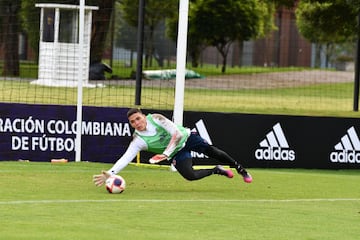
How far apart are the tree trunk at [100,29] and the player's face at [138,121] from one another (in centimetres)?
1514

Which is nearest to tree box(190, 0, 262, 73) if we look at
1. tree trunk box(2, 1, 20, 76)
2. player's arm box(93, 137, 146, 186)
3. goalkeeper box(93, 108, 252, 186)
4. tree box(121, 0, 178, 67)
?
tree box(121, 0, 178, 67)

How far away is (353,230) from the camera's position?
417 inches

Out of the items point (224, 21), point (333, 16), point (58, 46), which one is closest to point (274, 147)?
point (333, 16)

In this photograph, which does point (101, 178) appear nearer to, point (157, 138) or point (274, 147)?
point (157, 138)

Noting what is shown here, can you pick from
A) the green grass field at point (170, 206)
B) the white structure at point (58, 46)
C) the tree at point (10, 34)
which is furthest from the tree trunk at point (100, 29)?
the green grass field at point (170, 206)

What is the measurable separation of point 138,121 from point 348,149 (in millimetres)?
6752

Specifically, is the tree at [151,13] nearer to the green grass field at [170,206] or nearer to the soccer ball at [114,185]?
the green grass field at [170,206]

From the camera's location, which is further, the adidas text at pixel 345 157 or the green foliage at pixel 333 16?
the green foliage at pixel 333 16

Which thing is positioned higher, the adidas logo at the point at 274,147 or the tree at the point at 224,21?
the tree at the point at 224,21

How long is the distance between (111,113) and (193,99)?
1307 centimetres

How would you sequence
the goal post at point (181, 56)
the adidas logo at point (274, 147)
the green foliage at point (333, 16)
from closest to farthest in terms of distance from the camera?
1. the goal post at point (181, 56)
2. the adidas logo at point (274, 147)
3. the green foliage at point (333, 16)

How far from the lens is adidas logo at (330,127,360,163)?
18.7 m

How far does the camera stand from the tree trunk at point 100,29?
28328 millimetres

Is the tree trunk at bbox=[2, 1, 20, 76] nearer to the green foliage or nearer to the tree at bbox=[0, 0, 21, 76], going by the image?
the tree at bbox=[0, 0, 21, 76]
